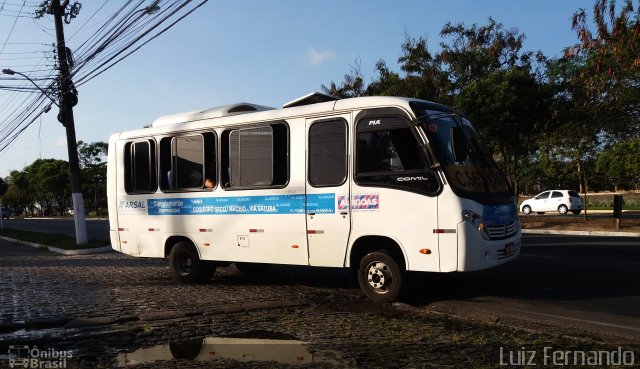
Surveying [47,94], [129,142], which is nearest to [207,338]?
[129,142]

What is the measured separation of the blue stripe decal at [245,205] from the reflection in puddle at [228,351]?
2.67m

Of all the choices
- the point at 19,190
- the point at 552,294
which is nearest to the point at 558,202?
the point at 552,294

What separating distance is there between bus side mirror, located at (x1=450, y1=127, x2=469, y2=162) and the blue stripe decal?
187 centimetres

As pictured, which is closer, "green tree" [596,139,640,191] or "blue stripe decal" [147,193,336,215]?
"blue stripe decal" [147,193,336,215]

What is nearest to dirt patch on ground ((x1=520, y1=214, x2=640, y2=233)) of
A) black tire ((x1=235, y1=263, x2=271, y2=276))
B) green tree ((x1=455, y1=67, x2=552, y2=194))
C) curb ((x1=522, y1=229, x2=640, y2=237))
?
→ curb ((x1=522, y1=229, x2=640, y2=237))

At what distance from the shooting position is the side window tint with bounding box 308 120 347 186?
7.98m

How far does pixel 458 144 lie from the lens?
24.5ft

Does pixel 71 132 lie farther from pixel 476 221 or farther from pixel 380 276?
pixel 476 221

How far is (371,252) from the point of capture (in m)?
7.86

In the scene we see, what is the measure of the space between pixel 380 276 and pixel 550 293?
8.93 feet

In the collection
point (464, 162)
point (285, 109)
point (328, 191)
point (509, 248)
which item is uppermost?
point (285, 109)

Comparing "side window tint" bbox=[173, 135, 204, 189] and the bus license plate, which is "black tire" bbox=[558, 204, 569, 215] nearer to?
the bus license plate

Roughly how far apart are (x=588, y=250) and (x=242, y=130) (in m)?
9.52

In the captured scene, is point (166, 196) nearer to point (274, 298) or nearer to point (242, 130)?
point (242, 130)
